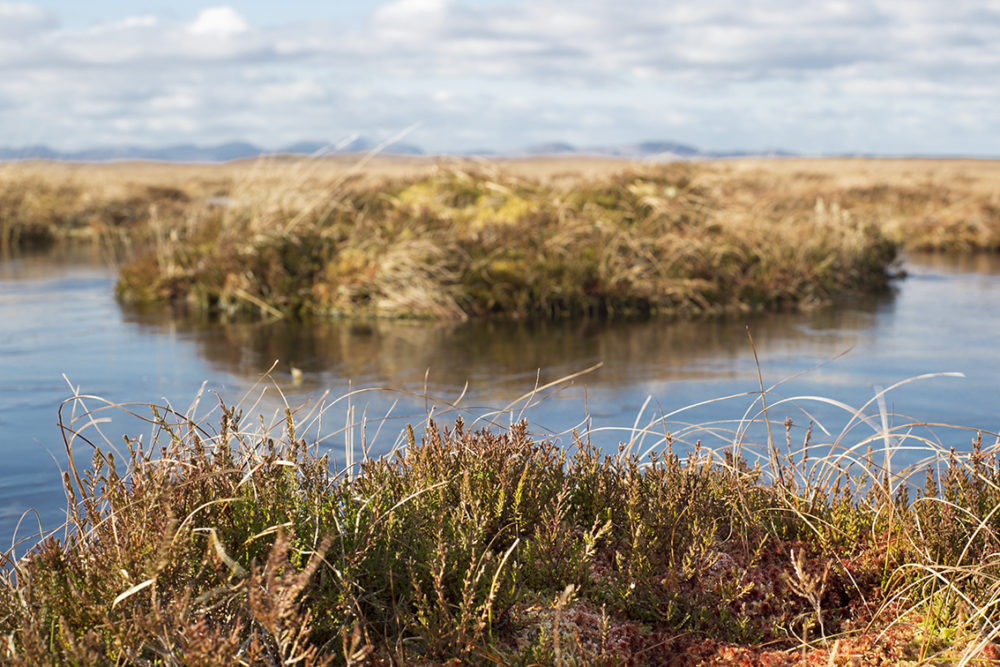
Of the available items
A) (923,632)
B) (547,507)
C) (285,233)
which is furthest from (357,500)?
(285,233)

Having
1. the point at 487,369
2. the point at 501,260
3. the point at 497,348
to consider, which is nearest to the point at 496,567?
the point at 487,369

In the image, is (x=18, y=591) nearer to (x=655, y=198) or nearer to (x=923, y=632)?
(x=923, y=632)

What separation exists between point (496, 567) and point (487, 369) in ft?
17.5

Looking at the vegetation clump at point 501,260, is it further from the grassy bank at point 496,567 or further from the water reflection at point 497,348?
the grassy bank at point 496,567

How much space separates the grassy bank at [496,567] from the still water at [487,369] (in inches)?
46.6

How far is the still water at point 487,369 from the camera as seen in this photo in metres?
6.48

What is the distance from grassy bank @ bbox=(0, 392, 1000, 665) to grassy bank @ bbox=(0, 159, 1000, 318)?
317 inches

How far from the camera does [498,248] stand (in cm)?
1241

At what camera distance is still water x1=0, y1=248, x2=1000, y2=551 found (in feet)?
21.2

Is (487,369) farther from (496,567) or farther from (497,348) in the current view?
(496,567)

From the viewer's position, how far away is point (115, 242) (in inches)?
917

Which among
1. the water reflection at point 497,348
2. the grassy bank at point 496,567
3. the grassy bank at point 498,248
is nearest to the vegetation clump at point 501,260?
the grassy bank at point 498,248

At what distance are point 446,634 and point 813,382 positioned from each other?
19.0 feet

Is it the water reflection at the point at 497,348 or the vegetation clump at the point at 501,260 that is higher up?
the vegetation clump at the point at 501,260
